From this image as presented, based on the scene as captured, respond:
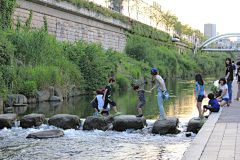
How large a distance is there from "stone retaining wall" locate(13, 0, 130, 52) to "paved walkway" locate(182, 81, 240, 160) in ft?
61.5

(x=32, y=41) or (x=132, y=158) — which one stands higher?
(x=32, y=41)

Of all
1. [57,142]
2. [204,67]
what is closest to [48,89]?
[57,142]

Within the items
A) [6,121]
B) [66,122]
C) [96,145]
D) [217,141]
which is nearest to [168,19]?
[66,122]

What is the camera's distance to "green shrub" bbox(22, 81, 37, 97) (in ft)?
57.9

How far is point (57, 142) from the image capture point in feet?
29.8

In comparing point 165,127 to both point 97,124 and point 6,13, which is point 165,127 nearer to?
point 97,124

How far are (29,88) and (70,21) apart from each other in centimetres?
1431

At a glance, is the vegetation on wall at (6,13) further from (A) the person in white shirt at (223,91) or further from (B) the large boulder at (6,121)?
(A) the person in white shirt at (223,91)

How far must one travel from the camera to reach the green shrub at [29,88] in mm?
17656

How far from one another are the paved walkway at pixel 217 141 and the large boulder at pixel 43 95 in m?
11.3

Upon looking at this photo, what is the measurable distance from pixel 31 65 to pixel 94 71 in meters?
5.58

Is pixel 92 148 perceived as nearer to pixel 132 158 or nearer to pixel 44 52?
pixel 132 158

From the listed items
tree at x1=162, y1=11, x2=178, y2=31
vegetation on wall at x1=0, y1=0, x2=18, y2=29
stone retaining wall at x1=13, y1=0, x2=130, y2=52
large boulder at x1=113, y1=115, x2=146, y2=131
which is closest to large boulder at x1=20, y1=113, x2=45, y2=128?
large boulder at x1=113, y1=115, x2=146, y2=131

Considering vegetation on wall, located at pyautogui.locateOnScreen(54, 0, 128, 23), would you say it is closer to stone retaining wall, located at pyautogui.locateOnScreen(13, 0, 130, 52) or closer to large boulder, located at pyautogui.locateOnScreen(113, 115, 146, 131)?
stone retaining wall, located at pyautogui.locateOnScreen(13, 0, 130, 52)
